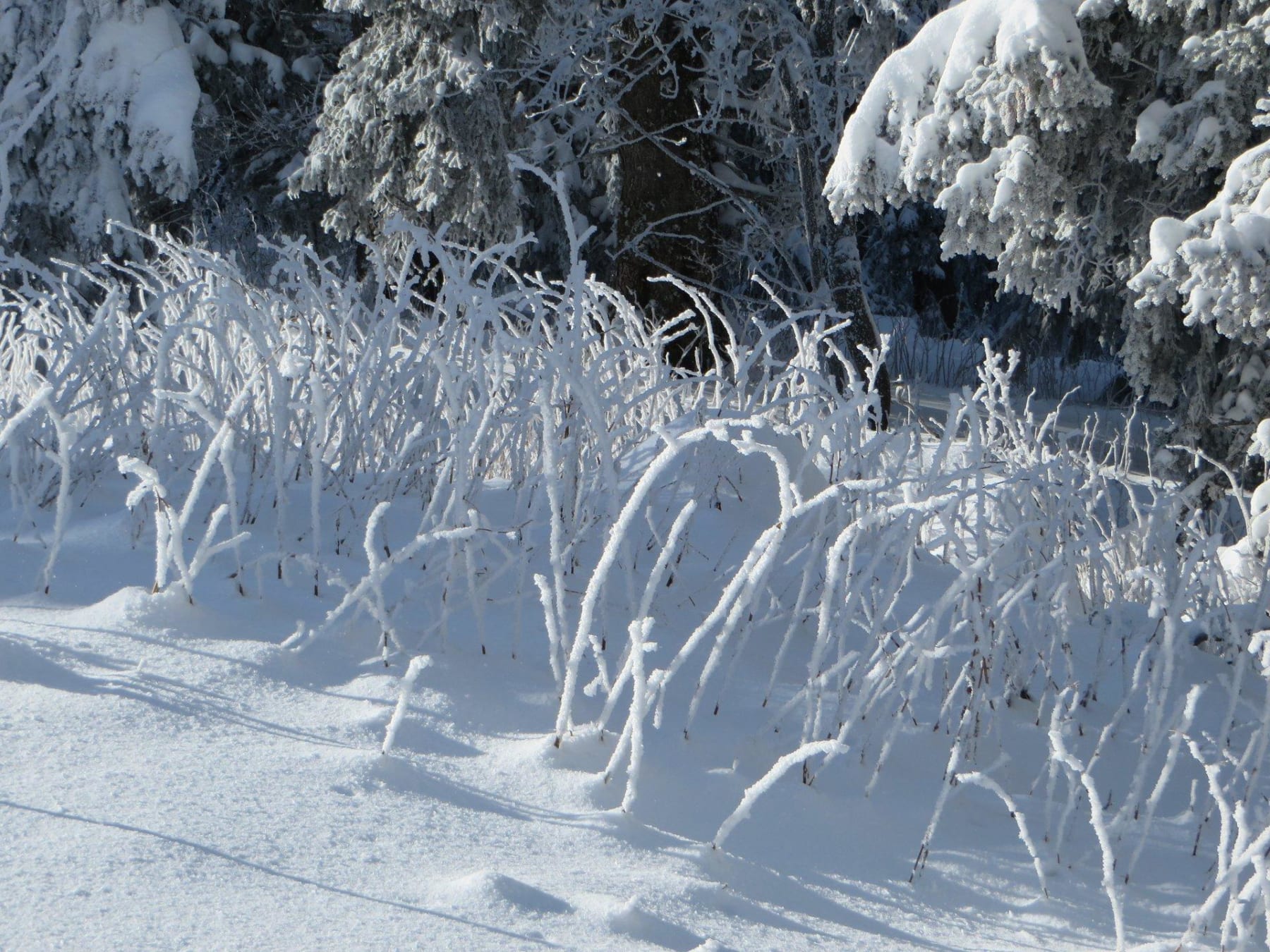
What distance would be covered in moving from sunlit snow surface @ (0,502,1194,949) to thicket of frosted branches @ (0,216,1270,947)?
2.0 inches

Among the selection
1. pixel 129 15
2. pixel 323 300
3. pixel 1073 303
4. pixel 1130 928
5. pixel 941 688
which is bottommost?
pixel 1130 928

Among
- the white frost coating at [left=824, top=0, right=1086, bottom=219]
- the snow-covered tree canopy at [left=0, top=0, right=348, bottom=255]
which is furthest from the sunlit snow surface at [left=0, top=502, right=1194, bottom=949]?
the snow-covered tree canopy at [left=0, top=0, right=348, bottom=255]

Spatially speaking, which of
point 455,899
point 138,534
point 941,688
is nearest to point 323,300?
point 138,534

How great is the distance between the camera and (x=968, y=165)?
464 cm

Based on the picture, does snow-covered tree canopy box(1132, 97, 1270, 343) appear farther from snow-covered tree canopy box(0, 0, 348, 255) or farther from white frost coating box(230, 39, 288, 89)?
white frost coating box(230, 39, 288, 89)

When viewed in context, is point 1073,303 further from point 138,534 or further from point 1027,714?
point 138,534

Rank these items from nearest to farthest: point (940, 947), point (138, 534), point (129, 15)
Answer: point (940, 947) < point (138, 534) < point (129, 15)

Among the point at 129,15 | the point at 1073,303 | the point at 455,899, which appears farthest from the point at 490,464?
the point at 129,15

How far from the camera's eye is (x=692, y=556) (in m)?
2.84

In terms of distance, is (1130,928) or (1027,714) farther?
(1027,714)

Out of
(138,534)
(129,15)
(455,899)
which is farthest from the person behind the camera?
(129,15)

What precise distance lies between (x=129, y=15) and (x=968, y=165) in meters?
8.78

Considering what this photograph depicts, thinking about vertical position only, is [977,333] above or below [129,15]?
below

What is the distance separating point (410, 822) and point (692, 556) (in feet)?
4.61
